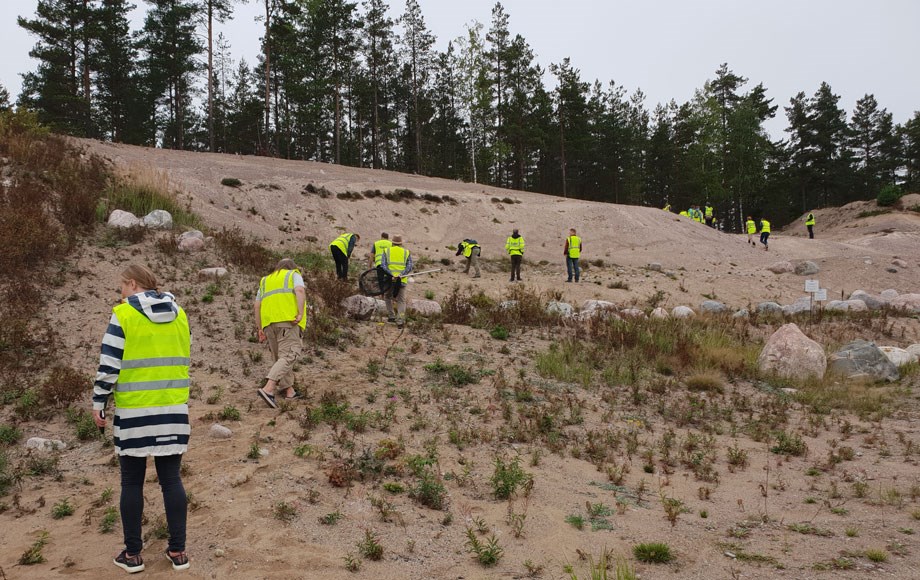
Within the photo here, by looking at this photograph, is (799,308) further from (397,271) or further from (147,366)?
(147,366)

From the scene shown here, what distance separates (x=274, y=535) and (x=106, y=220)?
458 inches

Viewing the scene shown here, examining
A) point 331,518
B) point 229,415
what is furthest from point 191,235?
point 331,518

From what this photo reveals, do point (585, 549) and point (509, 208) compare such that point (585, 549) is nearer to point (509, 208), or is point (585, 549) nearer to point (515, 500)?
point (515, 500)

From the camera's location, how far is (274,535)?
4.23m

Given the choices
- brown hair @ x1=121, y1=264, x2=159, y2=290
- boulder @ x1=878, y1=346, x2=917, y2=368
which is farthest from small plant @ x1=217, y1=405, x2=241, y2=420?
boulder @ x1=878, y1=346, x2=917, y2=368

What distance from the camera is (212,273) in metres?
11.6

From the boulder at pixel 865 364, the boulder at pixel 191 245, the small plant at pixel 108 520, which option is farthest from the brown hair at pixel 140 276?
the boulder at pixel 865 364

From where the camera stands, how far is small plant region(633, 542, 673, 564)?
4.00 m

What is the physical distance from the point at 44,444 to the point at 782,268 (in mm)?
28950

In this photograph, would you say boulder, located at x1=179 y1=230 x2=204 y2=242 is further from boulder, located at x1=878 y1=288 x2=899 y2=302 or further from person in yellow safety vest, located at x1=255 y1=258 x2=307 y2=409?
boulder, located at x1=878 y1=288 x2=899 y2=302

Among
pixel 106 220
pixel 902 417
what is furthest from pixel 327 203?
pixel 902 417

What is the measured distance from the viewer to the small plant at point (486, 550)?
393cm

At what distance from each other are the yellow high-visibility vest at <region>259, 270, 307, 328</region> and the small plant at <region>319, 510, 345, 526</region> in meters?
3.12

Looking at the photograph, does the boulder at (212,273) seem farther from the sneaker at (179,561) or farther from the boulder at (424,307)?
the sneaker at (179,561)
